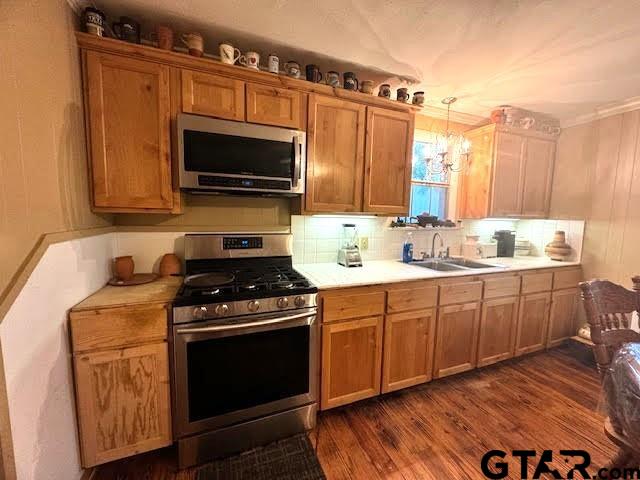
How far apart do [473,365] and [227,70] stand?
2.91m

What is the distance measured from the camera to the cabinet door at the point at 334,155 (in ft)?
6.25

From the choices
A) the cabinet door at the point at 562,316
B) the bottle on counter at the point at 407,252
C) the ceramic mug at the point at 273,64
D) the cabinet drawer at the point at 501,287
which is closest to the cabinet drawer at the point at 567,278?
the cabinet door at the point at 562,316

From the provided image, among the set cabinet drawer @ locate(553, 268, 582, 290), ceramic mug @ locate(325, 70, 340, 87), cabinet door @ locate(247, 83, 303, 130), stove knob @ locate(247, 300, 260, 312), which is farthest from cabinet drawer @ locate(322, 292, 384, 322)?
cabinet drawer @ locate(553, 268, 582, 290)

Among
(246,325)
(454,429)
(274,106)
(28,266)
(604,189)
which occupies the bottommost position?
(454,429)

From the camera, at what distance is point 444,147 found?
2.11 m

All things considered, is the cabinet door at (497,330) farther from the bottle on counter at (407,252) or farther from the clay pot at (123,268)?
the clay pot at (123,268)

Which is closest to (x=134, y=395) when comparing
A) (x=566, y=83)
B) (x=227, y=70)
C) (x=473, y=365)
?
(x=227, y=70)

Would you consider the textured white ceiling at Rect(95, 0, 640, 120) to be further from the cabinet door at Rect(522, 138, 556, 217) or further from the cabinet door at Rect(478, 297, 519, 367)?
the cabinet door at Rect(478, 297, 519, 367)

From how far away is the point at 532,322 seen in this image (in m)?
2.58

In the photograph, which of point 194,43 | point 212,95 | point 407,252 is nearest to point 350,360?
point 407,252

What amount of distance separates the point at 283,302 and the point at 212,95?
1326mm

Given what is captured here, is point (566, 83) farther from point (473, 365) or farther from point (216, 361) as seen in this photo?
point (216, 361)

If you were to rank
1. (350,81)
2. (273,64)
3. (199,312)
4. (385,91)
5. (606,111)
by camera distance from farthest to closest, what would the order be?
(606,111)
(385,91)
(350,81)
(273,64)
(199,312)

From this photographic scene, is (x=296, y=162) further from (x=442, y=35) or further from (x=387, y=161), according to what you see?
(x=442, y=35)
